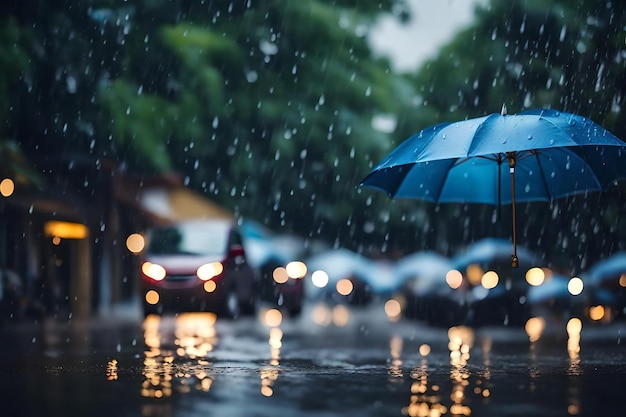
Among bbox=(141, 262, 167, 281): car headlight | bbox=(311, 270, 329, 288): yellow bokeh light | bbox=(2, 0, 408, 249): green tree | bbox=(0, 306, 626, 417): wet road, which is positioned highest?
bbox=(2, 0, 408, 249): green tree

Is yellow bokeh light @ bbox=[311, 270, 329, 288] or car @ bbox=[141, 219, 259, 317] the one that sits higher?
yellow bokeh light @ bbox=[311, 270, 329, 288]

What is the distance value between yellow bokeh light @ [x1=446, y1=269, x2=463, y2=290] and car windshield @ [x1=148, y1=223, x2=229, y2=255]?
5.09 metres

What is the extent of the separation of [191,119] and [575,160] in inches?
569

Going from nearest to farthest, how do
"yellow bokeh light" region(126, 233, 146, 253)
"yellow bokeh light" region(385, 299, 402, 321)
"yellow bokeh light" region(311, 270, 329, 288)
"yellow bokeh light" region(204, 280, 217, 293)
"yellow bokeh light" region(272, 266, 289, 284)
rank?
1. "yellow bokeh light" region(204, 280, 217, 293)
2. "yellow bokeh light" region(272, 266, 289, 284)
3. "yellow bokeh light" region(385, 299, 402, 321)
4. "yellow bokeh light" region(126, 233, 146, 253)
5. "yellow bokeh light" region(311, 270, 329, 288)

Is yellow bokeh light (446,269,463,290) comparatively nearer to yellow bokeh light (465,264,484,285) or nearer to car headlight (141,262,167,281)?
yellow bokeh light (465,264,484,285)

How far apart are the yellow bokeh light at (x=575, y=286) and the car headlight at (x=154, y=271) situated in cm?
905

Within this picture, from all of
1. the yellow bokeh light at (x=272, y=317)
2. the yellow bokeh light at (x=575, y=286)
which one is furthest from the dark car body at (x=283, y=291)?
the yellow bokeh light at (x=575, y=286)

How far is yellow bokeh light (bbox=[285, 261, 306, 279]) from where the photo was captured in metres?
25.8

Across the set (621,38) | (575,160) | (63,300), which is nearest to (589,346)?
(575,160)

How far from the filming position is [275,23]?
25250 millimetres

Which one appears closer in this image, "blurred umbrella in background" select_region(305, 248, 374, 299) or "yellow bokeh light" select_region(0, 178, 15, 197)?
"yellow bokeh light" select_region(0, 178, 15, 197)

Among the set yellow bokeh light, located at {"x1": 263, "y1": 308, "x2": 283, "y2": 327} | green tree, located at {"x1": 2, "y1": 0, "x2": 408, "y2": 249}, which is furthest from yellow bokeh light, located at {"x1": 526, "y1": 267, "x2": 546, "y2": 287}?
green tree, located at {"x1": 2, "y1": 0, "x2": 408, "y2": 249}

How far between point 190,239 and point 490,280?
6.10 m

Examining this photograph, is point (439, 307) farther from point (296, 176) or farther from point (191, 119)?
point (296, 176)
